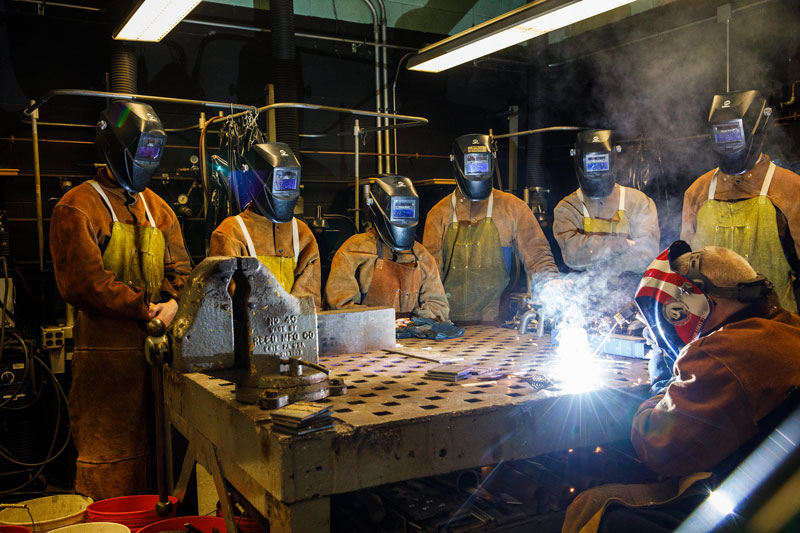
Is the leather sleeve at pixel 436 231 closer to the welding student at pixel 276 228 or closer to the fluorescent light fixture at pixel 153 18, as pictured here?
the welding student at pixel 276 228

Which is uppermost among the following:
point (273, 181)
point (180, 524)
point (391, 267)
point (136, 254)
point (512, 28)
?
point (512, 28)

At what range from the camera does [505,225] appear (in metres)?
4.29

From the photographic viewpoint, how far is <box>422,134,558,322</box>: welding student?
4.21 metres

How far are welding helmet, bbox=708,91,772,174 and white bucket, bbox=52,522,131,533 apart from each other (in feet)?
11.6

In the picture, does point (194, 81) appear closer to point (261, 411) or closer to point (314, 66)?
point (314, 66)

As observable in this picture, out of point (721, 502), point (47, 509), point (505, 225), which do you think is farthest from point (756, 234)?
point (47, 509)

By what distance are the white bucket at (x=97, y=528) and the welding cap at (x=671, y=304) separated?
1.88 metres

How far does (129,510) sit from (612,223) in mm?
3267

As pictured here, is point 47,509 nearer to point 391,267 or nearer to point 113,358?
point 113,358

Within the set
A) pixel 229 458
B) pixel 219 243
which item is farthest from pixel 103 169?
pixel 229 458

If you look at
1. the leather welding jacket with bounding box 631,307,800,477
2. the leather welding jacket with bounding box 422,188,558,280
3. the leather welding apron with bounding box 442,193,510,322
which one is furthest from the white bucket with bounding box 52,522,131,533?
the leather welding jacket with bounding box 422,188,558,280

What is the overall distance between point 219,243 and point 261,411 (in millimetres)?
2067

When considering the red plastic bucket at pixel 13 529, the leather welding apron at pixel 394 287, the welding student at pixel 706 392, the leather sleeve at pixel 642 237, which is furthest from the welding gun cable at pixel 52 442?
the leather sleeve at pixel 642 237

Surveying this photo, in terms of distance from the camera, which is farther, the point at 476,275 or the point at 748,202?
the point at 476,275
